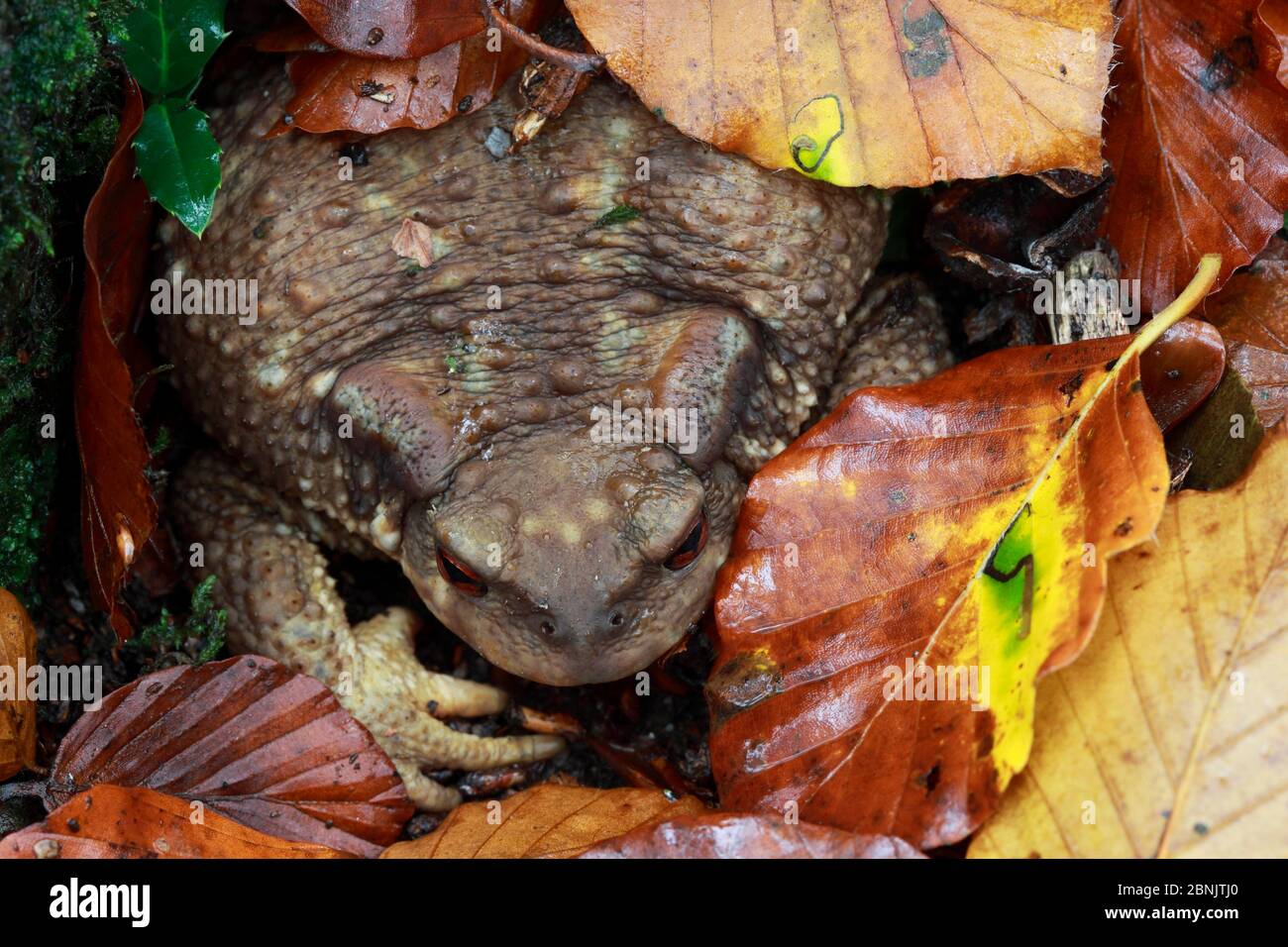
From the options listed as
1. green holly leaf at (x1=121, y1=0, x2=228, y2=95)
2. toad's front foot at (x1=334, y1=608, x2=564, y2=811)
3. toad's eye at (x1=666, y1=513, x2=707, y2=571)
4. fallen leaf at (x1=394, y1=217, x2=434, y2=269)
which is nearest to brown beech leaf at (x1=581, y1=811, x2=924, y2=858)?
toad's eye at (x1=666, y1=513, x2=707, y2=571)

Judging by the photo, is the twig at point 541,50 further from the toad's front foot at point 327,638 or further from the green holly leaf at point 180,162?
the toad's front foot at point 327,638

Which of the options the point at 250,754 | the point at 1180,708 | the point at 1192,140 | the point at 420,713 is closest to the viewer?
the point at 1180,708

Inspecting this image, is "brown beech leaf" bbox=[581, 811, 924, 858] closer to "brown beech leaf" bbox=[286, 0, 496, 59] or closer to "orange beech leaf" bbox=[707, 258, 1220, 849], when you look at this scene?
"orange beech leaf" bbox=[707, 258, 1220, 849]

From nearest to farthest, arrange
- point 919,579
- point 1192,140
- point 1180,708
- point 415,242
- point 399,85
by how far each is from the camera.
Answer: point 1180,708 → point 919,579 → point 399,85 → point 1192,140 → point 415,242

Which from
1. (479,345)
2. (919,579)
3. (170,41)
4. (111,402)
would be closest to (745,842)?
(919,579)

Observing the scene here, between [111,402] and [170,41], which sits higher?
[170,41]

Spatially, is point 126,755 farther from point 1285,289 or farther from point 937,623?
point 1285,289

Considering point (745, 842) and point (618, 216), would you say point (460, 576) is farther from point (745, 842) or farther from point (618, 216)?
point (618, 216)
